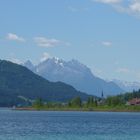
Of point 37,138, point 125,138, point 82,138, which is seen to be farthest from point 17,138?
point 125,138

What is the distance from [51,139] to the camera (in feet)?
316

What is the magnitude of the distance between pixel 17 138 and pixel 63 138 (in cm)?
813

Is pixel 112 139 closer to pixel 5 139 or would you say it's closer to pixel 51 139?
pixel 51 139

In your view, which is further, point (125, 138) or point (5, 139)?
point (125, 138)

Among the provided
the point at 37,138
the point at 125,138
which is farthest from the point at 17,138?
the point at 125,138

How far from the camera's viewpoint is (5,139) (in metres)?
93.9

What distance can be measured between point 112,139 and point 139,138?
16.4ft

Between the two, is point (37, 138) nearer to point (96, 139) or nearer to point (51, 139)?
point (51, 139)

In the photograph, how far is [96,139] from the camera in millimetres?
98062

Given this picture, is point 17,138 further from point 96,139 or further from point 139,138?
point 139,138

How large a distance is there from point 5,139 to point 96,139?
1597 centimetres

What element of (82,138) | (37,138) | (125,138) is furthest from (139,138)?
(37,138)

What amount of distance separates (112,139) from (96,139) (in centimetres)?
280

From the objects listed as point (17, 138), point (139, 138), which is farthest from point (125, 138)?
point (17, 138)
